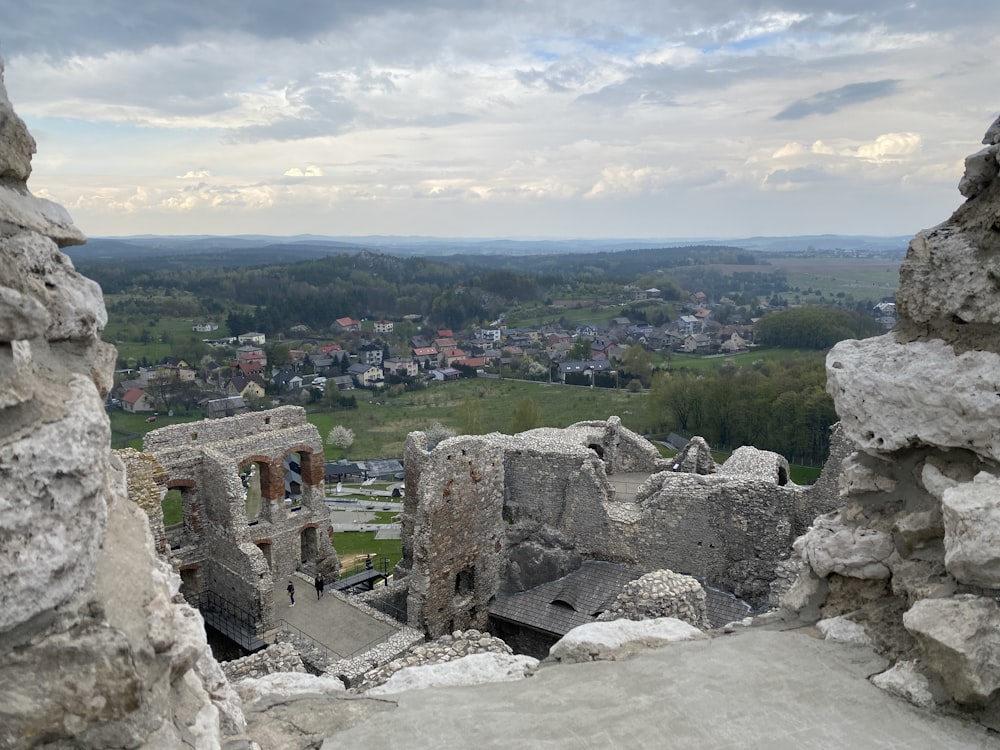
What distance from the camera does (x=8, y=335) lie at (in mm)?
2486

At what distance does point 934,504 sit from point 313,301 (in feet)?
435

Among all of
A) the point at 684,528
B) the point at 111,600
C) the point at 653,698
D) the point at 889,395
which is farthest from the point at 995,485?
the point at 684,528

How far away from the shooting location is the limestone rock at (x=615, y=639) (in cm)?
449

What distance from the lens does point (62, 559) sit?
2.38m

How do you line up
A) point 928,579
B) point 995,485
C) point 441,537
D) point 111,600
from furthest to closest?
point 441,537
point 928,579
point 995,485
point 111,600

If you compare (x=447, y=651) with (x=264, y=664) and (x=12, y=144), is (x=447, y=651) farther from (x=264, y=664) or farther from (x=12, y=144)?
(x=12, y=144)

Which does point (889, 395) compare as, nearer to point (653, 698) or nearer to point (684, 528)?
point (653, 698)

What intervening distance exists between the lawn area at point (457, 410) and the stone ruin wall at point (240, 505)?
3594 centimetres

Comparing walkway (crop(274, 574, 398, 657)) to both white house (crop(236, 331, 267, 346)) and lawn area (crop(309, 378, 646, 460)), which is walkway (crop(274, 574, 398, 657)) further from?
white house (crop(236, 331, 267, 346))

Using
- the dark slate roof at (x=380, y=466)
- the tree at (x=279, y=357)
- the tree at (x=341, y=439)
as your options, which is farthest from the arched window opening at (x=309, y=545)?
the tree at (x=279, y=357)

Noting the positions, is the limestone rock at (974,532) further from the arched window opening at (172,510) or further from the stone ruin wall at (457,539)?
the arched window opening at (172,510)

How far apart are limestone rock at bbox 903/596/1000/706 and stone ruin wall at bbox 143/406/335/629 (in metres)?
13.1

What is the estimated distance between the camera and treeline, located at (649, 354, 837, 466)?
4150 centimetres

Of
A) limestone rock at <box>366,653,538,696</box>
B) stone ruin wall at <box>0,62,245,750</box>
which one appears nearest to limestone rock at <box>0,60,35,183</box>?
stone ruin wall at <box>0,62,245,750</box>
